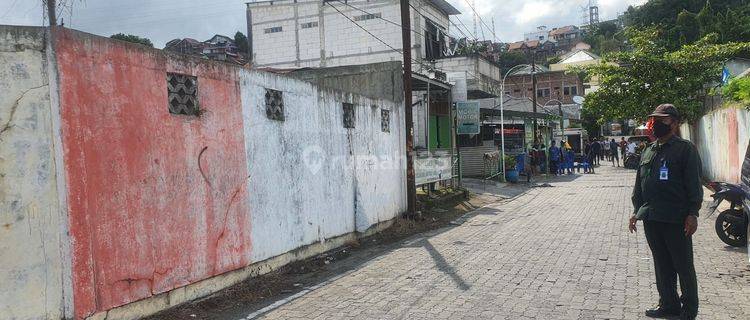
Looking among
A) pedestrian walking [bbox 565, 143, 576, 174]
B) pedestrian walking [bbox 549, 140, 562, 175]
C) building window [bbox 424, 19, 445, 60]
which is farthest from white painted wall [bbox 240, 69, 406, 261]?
pedestrian walking [bbox 565, 143, 576, 174]

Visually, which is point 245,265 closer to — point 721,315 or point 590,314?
point 590,314

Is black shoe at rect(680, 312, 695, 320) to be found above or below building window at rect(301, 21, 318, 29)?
below

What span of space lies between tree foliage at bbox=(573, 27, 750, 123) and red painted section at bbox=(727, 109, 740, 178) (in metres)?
7.72

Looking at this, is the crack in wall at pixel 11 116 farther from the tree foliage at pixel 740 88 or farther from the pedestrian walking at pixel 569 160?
the pedestrian walking at pixel 569 160

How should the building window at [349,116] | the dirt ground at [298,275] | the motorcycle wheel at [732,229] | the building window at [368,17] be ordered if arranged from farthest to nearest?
the building window at [368,17] < the building window at [349,116] < the motorcycle wheel at [732,229] < the dirt ground at [298,275]

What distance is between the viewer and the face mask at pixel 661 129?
4.92m

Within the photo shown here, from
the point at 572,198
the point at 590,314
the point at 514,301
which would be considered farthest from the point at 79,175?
the point at 572,198

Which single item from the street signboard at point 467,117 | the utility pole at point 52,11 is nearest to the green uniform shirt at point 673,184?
the utility pole at point 52,11

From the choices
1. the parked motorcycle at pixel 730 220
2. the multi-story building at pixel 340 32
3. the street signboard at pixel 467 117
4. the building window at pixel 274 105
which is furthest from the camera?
the multi-story building at pixel 340 32

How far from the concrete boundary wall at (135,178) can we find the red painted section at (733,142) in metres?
10.9

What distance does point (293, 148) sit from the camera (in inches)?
317

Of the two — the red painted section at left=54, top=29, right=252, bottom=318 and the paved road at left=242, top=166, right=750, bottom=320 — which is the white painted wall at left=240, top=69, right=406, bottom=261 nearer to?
the red painted section at left=54, top=29, right=252, bottom=318

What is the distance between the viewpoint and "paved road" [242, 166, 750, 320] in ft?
17.9

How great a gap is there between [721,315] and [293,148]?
5414 mm
